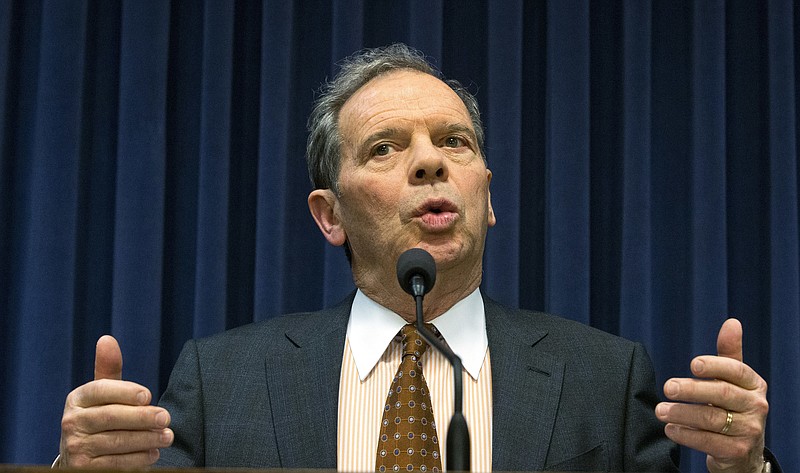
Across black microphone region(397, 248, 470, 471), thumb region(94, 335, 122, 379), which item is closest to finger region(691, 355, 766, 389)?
black microphone region(397, 248, 470, 471)

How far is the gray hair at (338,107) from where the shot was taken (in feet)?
7.63

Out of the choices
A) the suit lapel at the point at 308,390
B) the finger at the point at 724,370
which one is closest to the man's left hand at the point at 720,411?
the finger at the point at 724,370

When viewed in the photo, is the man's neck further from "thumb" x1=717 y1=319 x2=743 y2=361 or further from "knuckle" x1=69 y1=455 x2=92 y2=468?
"knuckle" x1=69 y1=455 x2=92 y2=468

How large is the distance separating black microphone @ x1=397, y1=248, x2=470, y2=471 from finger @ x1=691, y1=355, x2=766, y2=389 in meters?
0.39

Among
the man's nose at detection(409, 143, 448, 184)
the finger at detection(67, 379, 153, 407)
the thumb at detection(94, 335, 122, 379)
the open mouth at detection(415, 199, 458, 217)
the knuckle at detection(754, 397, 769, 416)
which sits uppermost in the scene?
the man's nose at detection(409, 143, 448, 184)

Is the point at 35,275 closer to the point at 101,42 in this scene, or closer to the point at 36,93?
the point at 36,93

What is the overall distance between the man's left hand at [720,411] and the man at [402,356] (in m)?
0.07

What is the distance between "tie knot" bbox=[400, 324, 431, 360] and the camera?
78.8 inches

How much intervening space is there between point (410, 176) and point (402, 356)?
14.8 inches

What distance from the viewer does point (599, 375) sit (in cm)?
205

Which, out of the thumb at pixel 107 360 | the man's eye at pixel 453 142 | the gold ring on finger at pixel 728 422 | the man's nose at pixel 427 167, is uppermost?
the man's eye at pixel 453 142

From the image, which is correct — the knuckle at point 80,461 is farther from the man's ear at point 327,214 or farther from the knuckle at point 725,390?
the knuckle at point 725,390

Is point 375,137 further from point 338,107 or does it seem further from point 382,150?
point 338,107

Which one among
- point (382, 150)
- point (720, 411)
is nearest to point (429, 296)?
point (382, 150)
